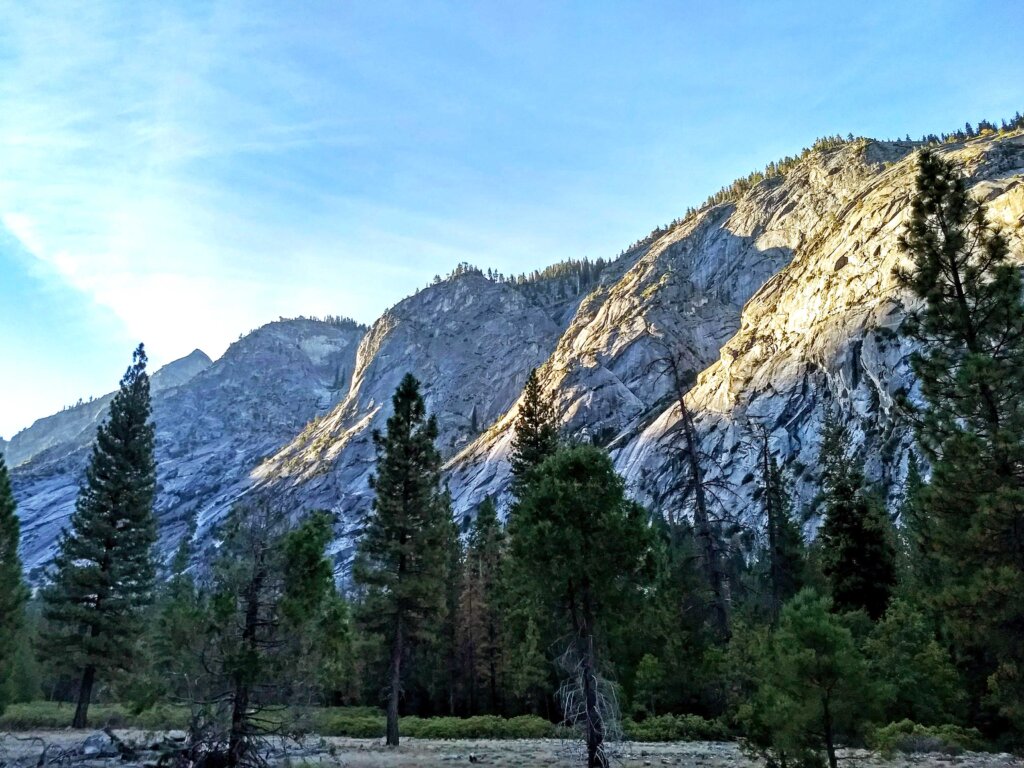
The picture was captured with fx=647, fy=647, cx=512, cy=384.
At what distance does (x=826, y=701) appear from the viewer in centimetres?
1199

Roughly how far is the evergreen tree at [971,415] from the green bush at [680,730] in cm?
1572

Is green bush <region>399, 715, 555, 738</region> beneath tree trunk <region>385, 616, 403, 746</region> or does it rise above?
beneath

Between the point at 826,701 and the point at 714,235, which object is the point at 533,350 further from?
the point at 826,701

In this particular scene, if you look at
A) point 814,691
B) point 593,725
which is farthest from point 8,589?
point 814,691

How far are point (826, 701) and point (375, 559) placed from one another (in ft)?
63.1

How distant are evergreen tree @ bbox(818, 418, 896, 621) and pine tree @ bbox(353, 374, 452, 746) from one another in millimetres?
19015

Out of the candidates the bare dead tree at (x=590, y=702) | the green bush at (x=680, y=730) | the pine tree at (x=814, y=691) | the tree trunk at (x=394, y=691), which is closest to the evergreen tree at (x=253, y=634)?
the bare dead tree at (x=590, y=702)

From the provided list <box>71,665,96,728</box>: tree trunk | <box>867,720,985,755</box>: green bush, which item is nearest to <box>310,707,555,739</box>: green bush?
<box>71,665,96,728</box>: tree trunk

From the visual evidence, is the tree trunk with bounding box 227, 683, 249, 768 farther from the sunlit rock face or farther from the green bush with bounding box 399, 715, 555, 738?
the green bush with bounding box 399, 715, 555, 738

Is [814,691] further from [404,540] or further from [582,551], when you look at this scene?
[404,540]

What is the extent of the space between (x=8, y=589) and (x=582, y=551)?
2676 cm

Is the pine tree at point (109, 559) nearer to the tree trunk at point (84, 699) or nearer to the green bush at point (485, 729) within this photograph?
the tree trunk at point (84, 699)

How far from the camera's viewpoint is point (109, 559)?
1280 inches

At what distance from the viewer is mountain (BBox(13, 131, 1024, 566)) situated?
275 ft
